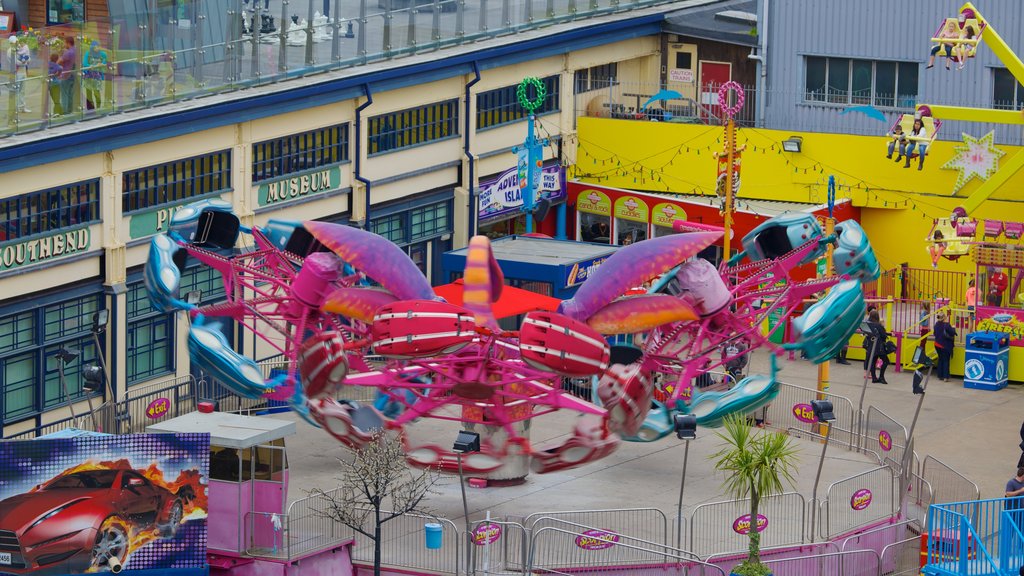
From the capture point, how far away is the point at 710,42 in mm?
60281

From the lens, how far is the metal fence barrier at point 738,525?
3725 centimetres

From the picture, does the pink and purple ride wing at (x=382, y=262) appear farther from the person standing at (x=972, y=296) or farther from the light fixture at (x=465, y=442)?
the person standing at (x=972, y=296)

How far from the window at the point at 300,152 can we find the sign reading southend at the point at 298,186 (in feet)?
0.58

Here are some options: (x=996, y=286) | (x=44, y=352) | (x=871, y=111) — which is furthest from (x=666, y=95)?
(x=44, y=352)

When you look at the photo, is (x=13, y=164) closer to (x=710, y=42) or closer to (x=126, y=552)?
(x=126, y=552)

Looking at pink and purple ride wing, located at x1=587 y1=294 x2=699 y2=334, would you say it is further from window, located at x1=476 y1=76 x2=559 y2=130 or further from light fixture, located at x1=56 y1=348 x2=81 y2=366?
window, located at x1=476 y1=76 x2=559 y2=130

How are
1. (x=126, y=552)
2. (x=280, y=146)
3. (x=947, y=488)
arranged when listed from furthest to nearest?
(x=280, y=146) < (x=947, y=488) < (x=126, y=552)

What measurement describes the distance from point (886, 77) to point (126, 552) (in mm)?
27750

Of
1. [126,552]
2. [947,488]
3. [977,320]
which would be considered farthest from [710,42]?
[126,552]

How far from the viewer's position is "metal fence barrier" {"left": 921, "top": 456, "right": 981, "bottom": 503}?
40281 millimetres

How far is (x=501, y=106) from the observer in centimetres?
5594

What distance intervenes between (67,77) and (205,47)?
13.7 ft

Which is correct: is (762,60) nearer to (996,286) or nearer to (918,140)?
(918,140)

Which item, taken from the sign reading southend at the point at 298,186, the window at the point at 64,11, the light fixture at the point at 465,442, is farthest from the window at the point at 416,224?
the light fixture at the point at 465,442
